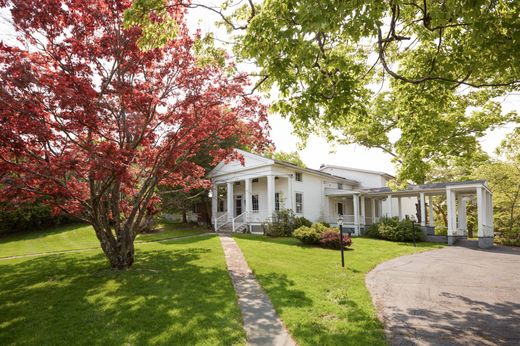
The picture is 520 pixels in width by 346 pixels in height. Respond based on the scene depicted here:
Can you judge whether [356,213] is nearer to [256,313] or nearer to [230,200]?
[230,200]

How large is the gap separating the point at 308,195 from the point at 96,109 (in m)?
19.3

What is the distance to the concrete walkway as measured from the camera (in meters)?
4.72

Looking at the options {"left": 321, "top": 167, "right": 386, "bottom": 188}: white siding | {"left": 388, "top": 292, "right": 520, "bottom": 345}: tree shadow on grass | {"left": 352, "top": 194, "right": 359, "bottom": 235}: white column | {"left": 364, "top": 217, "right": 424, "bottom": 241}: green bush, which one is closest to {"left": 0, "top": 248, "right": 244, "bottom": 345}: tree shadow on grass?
{"left": 388, "top": 292, "right": 520, "bottom": 345}: tree shadow on grass

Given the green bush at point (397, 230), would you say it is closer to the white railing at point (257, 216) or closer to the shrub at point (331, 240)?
the shrub at point (331, 240)

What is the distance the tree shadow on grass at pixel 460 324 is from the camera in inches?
189

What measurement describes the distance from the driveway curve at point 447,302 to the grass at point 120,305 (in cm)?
327

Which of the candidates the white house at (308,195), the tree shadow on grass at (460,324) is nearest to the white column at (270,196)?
the white house at (308,195)

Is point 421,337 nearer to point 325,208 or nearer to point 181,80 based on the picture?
point 181,80

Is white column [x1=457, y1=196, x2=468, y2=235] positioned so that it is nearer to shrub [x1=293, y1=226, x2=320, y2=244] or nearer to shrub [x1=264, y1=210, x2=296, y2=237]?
shrub [x1=264, y1=210, x2=296, y2=237]

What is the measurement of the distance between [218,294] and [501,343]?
546 cm

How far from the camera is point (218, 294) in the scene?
700 cm

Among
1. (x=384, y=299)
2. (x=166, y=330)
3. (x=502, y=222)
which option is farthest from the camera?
(x=502, y=222)

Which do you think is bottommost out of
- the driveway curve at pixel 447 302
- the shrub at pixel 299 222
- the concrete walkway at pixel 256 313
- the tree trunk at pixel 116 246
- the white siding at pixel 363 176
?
the driveway curve at pixel 447 302

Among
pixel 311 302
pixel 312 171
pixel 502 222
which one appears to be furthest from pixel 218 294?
pixel 502 222
